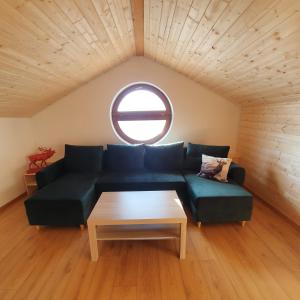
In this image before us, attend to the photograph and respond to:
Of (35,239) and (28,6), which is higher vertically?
(28,6)

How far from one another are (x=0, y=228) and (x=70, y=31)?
234 cm

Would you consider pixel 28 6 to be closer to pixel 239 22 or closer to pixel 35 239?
pixel 239 22

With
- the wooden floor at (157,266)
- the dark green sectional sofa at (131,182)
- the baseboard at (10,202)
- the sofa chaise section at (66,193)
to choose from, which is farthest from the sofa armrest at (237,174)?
the baseboard at (10,202)

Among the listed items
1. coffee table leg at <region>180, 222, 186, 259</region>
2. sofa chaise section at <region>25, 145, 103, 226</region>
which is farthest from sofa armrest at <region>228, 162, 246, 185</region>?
sofa chaise section at <region>25, 145, 103, 226</region>

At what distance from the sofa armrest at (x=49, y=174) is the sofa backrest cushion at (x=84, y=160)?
0.13m

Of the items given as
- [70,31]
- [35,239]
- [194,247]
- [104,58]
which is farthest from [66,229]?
[104,58]

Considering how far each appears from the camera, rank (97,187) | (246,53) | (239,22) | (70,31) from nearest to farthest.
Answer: (239,22), (70,31), (246,53), (97,187)

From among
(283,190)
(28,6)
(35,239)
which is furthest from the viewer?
(283,190)

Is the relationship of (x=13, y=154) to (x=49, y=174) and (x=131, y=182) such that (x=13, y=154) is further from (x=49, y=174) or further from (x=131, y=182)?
(x=131, y=182)

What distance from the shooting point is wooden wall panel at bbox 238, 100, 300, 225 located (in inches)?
83.4

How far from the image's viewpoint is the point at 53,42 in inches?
60.9

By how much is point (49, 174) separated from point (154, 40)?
2232 mm

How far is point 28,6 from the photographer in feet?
3.62

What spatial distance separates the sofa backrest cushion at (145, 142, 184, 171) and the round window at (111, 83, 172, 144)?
1.69 ft
